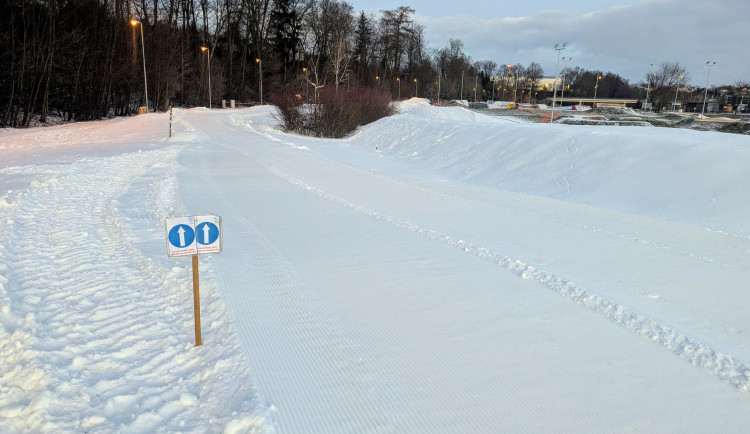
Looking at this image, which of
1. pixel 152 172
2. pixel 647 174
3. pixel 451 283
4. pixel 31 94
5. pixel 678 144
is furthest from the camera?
pixel 31 94

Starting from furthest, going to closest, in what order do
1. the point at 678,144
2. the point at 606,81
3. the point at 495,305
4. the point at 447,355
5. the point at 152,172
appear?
the point at 606,81, the point at 152,172, the point at 678,144, the point at 495,305, the point at 447,355

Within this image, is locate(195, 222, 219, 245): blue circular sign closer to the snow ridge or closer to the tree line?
the snow ridge

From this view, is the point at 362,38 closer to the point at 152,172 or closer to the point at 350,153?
the point at 350,153

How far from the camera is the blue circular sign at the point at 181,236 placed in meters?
4.14

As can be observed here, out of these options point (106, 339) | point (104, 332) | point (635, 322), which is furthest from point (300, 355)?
point (635, 322)

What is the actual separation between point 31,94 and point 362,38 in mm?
60775

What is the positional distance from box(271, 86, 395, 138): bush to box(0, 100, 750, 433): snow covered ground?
763 inches

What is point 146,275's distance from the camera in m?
5.96

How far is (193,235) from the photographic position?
4.25 meters

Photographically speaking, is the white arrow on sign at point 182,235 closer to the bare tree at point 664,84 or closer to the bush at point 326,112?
the bush at point 326,112

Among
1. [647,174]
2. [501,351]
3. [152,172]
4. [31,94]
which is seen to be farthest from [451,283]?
[31,94]

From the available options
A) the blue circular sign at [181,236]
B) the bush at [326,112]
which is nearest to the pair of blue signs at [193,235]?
the blue circular sign at [181,236]

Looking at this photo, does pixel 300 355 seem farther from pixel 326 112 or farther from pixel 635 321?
pixel 326 112

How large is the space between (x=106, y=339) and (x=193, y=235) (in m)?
1.27
